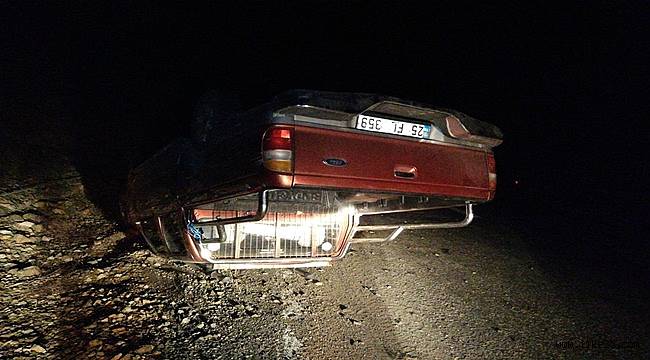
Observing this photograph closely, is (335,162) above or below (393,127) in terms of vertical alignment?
below

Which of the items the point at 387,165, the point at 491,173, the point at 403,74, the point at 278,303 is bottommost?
the point at 278,303

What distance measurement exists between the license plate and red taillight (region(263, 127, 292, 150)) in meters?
0.57

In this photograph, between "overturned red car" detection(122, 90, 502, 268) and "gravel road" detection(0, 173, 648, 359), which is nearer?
"overturned red car" detection(122, 90, 502, 268)

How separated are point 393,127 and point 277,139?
0.96 metres

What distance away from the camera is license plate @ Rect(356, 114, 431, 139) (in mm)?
2746

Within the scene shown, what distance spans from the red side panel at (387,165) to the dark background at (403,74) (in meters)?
5.13

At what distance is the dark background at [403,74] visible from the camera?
1123cm

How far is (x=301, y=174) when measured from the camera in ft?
8.22

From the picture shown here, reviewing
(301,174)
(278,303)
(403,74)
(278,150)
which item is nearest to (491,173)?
(301,174)

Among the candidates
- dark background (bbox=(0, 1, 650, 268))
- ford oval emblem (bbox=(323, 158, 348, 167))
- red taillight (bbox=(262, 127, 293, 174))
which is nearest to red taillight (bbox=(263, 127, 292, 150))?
red taillight (bbox=(262, 127, 293, 174))

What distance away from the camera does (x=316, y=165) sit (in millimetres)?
2557

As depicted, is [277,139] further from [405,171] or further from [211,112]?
[211,112]

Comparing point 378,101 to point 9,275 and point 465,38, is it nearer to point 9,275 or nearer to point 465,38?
point 9,275

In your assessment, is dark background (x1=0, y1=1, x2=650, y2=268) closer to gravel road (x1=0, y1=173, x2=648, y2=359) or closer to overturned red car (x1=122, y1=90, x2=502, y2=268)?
gravel road (x1=0, y1=173, x2=648, y2=359)
